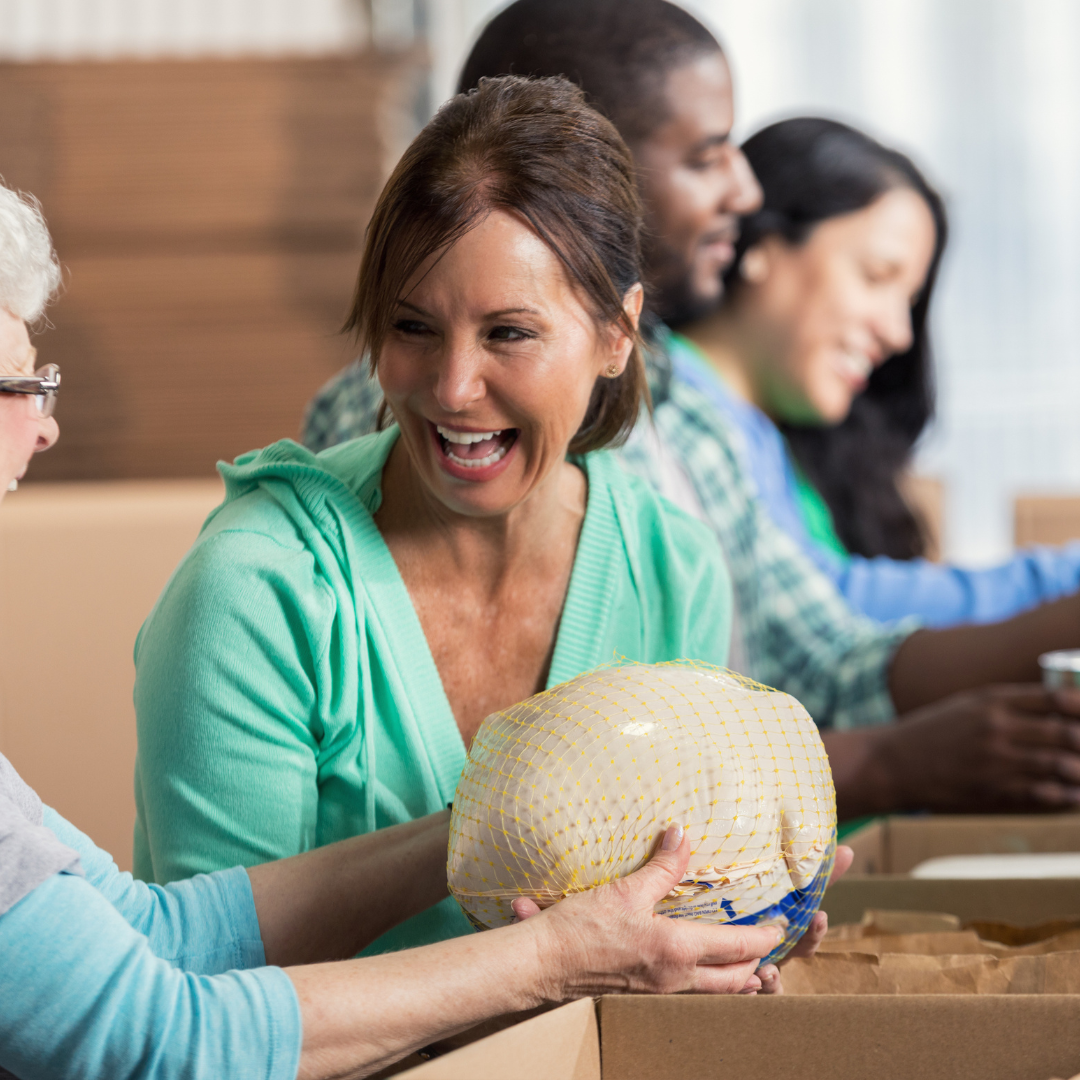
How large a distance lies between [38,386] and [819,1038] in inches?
28.0

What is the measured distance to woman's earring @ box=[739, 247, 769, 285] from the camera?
2.60 m

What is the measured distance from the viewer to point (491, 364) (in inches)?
44.0

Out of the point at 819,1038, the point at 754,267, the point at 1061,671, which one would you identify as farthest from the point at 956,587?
the point at 819,1038

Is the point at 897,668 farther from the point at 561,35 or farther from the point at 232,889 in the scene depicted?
the point at 232,889

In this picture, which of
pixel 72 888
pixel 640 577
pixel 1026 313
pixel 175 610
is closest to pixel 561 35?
pixel 640 577

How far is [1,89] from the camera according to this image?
6.45ft

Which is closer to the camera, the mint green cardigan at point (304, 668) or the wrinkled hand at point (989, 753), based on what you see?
the mint green cardigan at point (304, 668)

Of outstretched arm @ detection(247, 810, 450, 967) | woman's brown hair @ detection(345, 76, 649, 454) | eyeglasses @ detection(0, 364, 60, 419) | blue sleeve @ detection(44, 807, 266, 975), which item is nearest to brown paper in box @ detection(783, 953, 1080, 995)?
outstretched arm @ detection(247, 810, 450, 967)

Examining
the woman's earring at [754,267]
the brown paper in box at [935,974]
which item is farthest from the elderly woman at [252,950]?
the woman's earring at [754,267]

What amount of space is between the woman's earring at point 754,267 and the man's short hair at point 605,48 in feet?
3.13

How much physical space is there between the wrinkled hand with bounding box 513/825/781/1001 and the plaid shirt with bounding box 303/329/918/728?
2.69ft

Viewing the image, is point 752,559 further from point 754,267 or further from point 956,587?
point 754,267

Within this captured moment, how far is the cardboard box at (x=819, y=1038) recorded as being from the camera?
896mm

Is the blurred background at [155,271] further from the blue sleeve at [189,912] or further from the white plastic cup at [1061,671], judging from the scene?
the white plastic cup at [1061,671]
